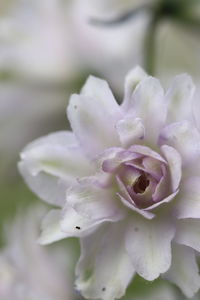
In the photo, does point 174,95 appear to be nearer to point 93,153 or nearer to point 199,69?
point 93,153

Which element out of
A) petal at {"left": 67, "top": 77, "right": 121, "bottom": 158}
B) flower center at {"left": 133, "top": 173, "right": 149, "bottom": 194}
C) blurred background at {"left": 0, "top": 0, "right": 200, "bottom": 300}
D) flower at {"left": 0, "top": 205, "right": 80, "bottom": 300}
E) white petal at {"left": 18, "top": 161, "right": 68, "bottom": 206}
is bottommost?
flower at {"left": 0, "top": 205, "right": 80, "bottom": 300}

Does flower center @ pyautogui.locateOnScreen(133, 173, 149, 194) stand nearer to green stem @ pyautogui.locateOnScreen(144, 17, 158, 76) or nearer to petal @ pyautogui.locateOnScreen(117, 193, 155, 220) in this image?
petal @ pyautogui.locateOnScreen(117, 193, 155, 220)

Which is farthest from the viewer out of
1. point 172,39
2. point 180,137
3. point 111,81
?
point 172,39

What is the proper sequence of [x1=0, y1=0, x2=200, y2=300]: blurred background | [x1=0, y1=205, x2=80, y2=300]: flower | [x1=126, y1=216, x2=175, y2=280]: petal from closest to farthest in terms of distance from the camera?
[x1=126, y1=216, x2=175, y2=280]: petal, [x1=0, y1=205, x2=80, y2=300]: flower, [x1=0, y1=0, x2=200, y2=300]: blurred background

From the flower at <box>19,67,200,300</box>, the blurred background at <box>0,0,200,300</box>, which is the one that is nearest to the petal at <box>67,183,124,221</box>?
the flower at <box>19,67,200,300</box>

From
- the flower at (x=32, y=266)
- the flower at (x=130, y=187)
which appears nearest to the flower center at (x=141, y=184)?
the flower at (x=130, y=187)

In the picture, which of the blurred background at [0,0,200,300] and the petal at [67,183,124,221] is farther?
the blurred background at [0,0,200,300]

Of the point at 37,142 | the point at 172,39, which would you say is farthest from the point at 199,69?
the point at 37,142
